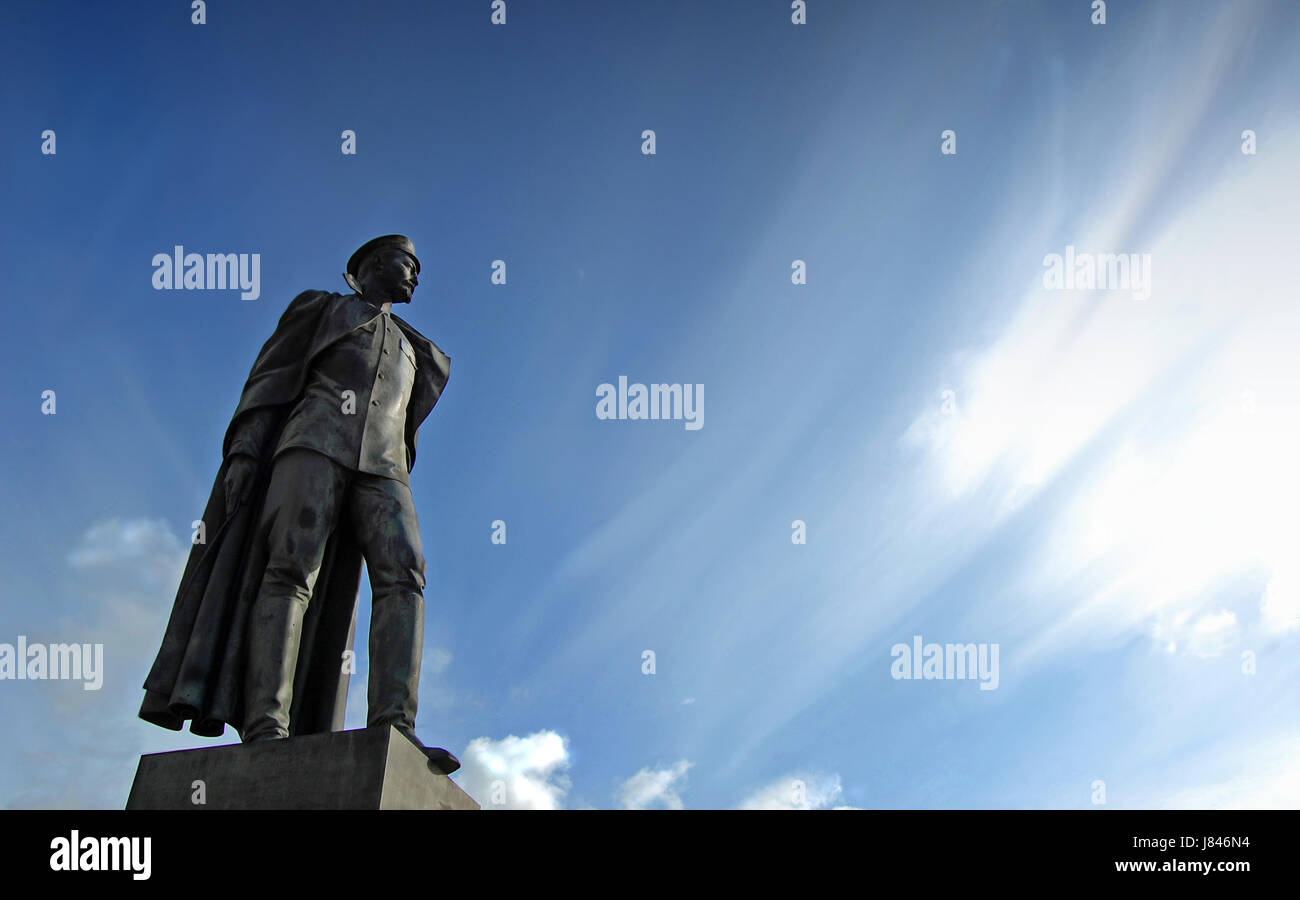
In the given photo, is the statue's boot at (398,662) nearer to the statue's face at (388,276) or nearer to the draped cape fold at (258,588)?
the draped cape fold at (258,588)

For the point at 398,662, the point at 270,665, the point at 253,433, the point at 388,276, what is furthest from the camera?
the point at 388,276

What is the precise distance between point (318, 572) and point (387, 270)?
321 cm

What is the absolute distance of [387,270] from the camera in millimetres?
10734

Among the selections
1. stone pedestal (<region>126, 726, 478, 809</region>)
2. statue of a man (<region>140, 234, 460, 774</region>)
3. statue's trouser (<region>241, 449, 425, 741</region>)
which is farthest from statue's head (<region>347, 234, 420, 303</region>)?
stone pedestal (<region>126, 726, 478, 809</region>)

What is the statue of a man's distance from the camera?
27.6ft

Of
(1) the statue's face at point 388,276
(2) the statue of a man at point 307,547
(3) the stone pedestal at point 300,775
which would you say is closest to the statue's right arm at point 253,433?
(2) the statue of a man at point 307,547

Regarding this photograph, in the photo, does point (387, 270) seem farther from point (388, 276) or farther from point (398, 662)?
point (398, 662)

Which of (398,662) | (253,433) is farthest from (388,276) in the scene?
(398,662)

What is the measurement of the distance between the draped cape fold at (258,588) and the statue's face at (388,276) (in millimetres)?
257

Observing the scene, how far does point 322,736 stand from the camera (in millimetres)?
7504

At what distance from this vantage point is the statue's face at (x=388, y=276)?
10734 mm
